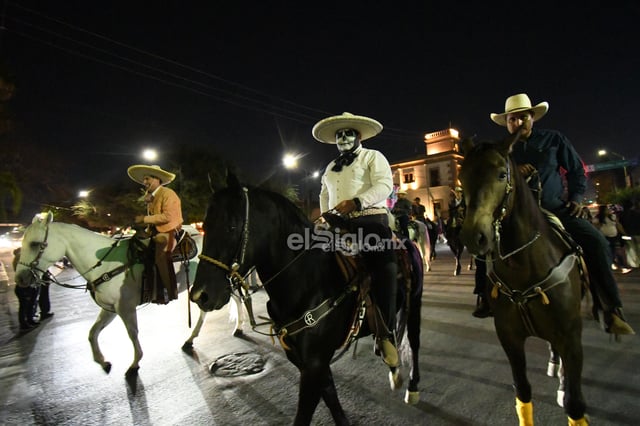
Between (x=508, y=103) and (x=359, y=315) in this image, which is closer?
(x=359, y=315)

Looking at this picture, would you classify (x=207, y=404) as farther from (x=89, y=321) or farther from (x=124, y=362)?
(x=89, y=321)

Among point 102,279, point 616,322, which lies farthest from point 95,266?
point 616,322

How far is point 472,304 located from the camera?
22.6ft

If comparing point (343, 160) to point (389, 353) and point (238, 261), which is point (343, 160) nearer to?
point (238, 261)

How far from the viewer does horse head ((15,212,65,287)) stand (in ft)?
15.2

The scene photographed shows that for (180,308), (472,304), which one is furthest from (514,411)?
(180,308)

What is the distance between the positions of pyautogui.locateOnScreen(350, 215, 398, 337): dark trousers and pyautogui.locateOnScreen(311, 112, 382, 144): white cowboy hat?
0.91 meters

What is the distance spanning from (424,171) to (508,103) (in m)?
39.5

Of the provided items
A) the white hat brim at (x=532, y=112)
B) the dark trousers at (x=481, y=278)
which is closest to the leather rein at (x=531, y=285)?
the dark trousers at (x=481, y=278)

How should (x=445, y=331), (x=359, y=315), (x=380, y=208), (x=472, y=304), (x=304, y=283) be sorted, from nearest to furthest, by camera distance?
(x=304, y=283) < (x=359, y=315) < (x=380, y=208) < (x=445, y=331) < (x=472, y=304)

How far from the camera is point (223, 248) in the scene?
204 centimetres

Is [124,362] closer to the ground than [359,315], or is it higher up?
closer to the ground

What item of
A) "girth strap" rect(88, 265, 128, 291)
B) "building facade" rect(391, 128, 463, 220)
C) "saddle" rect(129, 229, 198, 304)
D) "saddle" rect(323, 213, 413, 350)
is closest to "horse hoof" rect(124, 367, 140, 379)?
"saddle" rect(129, 229, 198, 304)

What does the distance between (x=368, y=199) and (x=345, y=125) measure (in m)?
0.89
